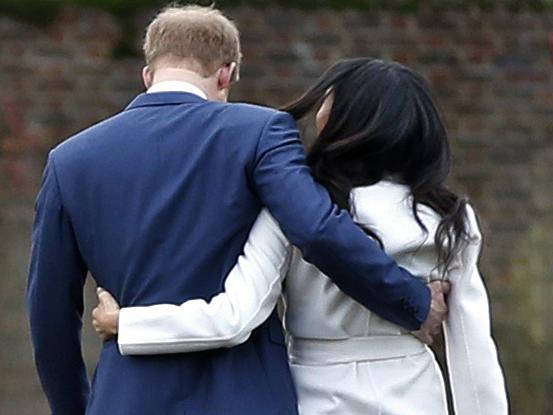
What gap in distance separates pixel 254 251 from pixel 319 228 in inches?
7.0

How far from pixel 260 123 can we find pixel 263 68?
11.6 ft

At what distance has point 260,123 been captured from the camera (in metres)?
3.83

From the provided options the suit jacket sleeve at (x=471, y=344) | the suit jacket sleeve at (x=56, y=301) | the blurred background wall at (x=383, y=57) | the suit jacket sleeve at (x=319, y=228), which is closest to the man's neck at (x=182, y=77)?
the suit jacket sleeve at (x=319, y=228)

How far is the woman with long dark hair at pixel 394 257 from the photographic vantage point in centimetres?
394

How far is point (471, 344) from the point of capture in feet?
13.2

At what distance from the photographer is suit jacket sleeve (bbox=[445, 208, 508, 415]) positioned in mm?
4012

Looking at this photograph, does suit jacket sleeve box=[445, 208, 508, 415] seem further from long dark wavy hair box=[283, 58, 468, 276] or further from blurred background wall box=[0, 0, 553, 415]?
blurred background wall box=[0, 0, 553, 415]

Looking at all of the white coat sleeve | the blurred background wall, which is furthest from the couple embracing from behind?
the blurred background wall

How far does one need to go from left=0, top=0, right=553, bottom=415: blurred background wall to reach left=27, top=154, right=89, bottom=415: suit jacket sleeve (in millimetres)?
3141

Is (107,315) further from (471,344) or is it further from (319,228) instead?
(471,344)

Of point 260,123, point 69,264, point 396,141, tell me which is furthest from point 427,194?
point 69,264

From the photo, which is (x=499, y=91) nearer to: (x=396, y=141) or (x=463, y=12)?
(x=463, y=12)

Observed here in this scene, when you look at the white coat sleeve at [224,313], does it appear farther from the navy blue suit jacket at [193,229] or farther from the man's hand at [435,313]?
the man's hand at [435,313]

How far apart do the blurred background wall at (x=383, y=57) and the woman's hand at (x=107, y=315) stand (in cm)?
335
